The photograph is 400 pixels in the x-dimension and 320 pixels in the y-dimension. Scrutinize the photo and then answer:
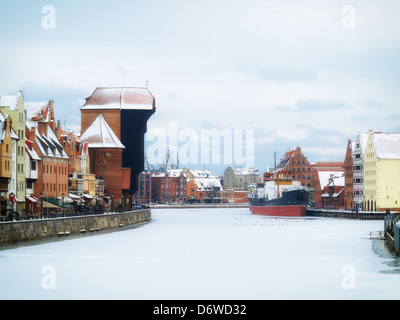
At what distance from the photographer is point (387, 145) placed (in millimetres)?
119312

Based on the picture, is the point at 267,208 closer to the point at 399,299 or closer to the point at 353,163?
the point at 353,163

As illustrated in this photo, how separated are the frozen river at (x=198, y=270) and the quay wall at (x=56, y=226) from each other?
1.43 meters

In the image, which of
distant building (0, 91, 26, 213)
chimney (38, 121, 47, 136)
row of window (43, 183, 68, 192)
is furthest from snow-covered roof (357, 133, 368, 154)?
distant building (0, 91, 26, 213)

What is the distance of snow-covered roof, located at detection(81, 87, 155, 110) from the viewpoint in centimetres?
10269

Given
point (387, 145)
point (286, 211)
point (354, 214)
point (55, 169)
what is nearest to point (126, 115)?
point (55, 169)

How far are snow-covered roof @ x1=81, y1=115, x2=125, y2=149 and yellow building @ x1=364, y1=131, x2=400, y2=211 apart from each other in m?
42.4

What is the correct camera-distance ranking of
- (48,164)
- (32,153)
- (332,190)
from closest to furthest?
1. (32,153)
2. (48,164)
3. (332,190)

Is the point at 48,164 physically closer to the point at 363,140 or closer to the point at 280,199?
the point at 280,199

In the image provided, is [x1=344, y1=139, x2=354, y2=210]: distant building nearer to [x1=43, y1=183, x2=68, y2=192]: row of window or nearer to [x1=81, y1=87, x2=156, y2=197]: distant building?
[x1=81, y1=87, x2=156, y2=197]: distant building

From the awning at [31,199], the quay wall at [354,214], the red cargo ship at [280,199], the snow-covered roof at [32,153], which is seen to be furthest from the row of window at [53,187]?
the red cargo ship at [280,199]

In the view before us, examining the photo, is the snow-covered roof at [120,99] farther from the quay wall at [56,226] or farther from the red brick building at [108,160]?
the quay wall at [56,226]

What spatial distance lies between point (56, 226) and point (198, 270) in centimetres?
2244

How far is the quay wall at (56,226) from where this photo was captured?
4847cm

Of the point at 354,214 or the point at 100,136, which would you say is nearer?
the point at 100,136
